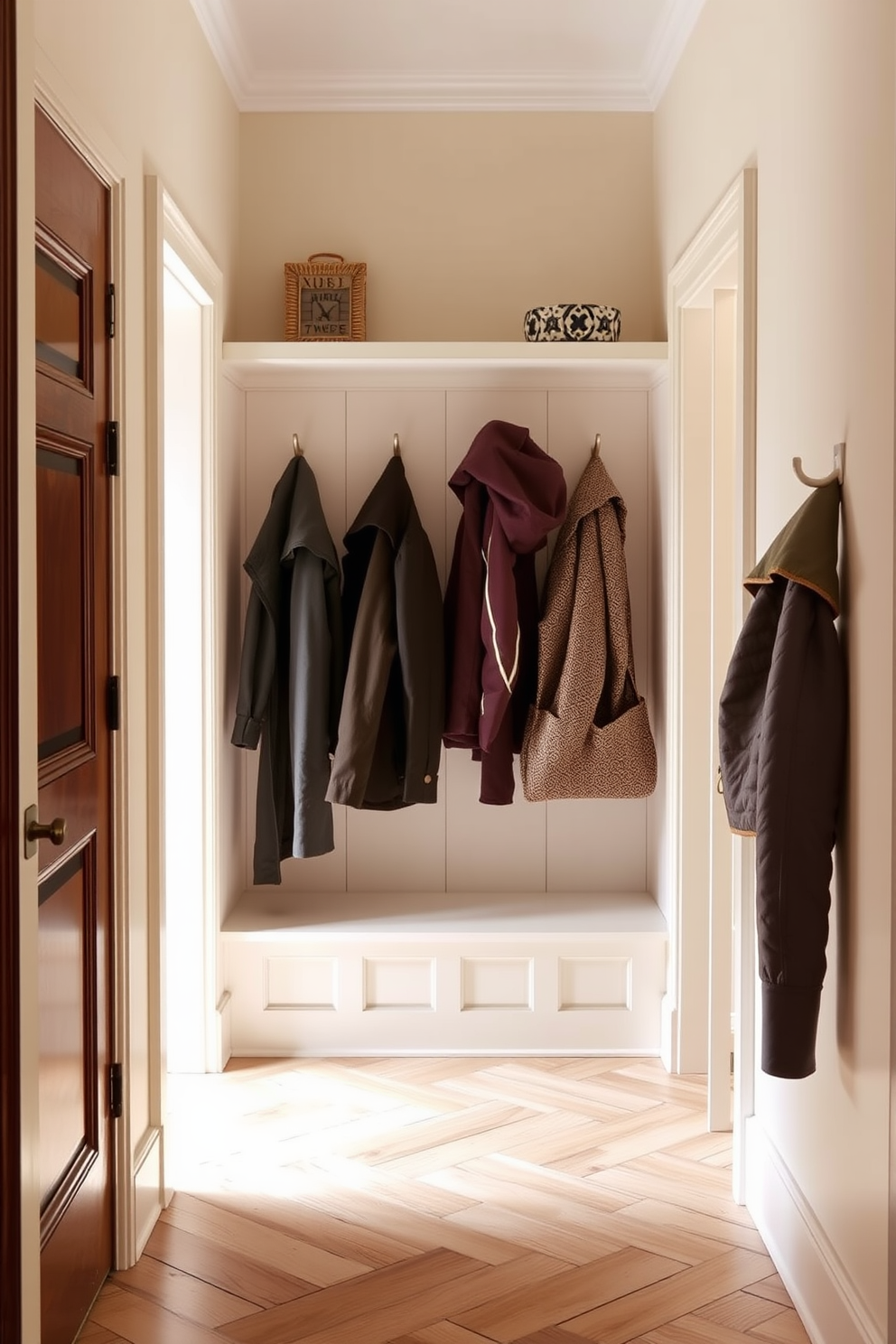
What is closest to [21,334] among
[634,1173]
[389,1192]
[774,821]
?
[774,821]

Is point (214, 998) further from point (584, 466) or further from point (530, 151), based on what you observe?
point (530, 151)

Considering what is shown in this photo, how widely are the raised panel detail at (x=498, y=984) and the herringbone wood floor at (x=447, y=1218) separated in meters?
0.18

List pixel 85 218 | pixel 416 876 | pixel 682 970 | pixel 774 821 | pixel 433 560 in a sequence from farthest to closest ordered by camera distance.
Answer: pixel 416 876 → pixel 433 560 → pixel 682 970 → pixel 85 218 → pixel 774 821

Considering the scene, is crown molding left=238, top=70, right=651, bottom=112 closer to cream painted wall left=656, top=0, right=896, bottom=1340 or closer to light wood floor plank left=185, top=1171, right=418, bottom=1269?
cream painted wall left=656, top=0, right=896, bottom=1340

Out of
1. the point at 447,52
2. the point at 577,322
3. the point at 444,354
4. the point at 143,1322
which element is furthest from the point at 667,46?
the point at 143,1322

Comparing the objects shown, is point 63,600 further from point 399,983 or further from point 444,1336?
point 399,983

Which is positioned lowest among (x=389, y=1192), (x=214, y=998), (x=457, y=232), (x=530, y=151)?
(x=389, y=1192)

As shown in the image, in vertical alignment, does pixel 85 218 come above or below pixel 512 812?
above

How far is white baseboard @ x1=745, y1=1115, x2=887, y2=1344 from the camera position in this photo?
1.95m

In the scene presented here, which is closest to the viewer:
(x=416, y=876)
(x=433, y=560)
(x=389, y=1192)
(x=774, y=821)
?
(x=774, y=821)

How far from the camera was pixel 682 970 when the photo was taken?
134 inches

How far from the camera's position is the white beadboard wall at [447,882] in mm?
3512

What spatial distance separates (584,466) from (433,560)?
571mm

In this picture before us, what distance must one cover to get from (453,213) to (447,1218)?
9.32 feet
